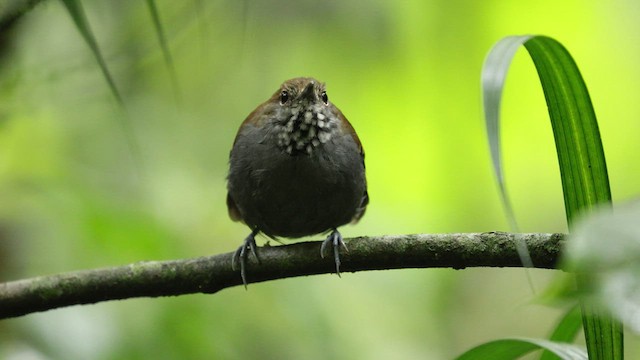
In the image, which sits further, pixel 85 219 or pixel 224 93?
pixel 224 93

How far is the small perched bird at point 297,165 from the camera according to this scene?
2.97 m

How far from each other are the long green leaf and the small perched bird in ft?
4.95

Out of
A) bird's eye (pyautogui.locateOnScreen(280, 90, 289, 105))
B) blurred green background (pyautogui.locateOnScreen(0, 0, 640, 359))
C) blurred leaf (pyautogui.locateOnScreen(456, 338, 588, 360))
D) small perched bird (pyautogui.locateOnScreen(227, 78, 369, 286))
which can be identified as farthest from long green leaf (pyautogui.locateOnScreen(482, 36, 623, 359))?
blurred green background (pyautogui.locateOnScreen(0, 0, 640, 359))

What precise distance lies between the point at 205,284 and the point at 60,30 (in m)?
2.07

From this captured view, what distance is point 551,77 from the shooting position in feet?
4.93

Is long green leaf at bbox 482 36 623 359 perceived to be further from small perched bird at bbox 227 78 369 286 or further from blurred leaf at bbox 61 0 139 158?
small perched bird at bbox 227 78 369 286

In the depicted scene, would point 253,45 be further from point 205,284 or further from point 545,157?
point 205,284

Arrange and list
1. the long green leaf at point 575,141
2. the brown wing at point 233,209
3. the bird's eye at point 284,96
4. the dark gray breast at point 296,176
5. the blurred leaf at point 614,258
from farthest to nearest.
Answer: the brown wing at point 233,209 → the bird's eye at point 284,96 → the dark gray breast at point 296,176 → the long green leaf at point 575,141 → the blurred leaf at point 614,258

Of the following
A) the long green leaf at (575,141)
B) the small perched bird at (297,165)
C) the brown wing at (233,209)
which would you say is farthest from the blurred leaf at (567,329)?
the brown wing at (233,209)

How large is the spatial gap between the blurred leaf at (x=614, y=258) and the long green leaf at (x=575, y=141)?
2.12 ft

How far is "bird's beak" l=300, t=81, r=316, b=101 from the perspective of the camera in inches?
118

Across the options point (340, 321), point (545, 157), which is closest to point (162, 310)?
point (340, 321)

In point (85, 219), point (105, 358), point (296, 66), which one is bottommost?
point (105, 358)

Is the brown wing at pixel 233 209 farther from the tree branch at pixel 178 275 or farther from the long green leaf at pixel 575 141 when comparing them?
the long green leaf at pixel 575 141
